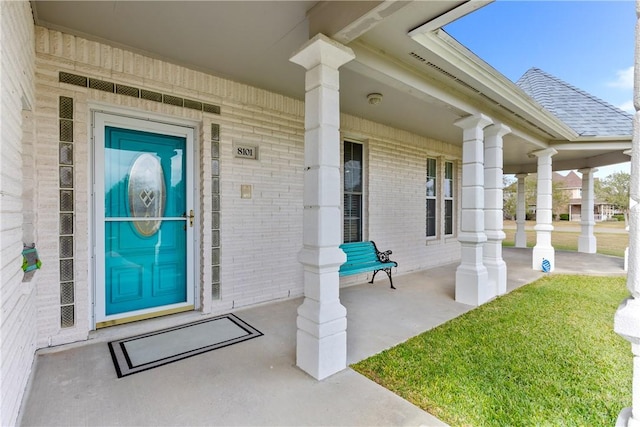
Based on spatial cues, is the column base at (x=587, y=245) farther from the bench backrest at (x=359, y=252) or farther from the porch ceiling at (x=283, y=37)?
the bench backrest at (x=359, y=252)

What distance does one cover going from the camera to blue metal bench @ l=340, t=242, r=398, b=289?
447 cm

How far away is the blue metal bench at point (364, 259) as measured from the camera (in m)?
4.47

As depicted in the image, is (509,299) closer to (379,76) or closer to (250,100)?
(379,76)

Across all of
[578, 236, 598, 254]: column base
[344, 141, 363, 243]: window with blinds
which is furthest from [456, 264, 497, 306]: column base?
[578, 236, 598, 254]: column base

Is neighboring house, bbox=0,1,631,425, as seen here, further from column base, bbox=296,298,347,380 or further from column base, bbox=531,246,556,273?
column base, bbox=531,246,556,273

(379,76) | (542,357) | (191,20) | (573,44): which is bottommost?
(542,357)

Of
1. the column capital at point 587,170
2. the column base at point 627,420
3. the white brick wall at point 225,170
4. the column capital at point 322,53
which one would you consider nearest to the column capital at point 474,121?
the white brick wall at point 225,170

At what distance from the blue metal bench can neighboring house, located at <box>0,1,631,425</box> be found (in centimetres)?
52

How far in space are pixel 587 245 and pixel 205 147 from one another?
35.6 feet

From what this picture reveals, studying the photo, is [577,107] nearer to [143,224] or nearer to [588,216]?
[588,216]

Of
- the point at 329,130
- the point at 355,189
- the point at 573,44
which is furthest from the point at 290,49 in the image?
the point at 573,44

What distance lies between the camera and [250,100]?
3.81m

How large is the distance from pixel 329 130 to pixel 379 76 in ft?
3.55

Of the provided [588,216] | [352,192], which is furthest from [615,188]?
[352,192]
